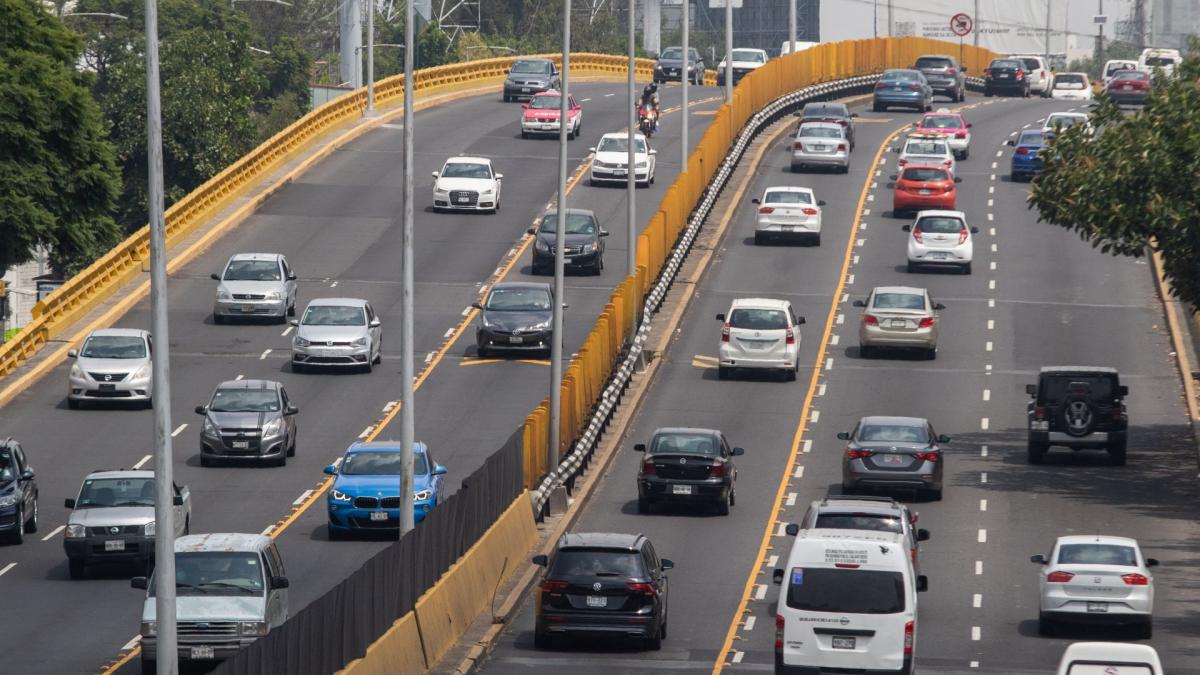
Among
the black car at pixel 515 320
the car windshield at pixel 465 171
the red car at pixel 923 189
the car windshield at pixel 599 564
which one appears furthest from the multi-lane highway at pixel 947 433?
the car windshield at pixel 465 171

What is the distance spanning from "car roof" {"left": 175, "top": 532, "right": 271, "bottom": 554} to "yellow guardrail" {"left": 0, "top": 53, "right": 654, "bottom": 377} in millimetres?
22571

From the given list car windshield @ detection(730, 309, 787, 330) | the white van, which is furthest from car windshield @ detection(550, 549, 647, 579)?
car windshield @ detection(730, 309, 787, 330)

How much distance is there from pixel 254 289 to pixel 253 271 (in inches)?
27.6

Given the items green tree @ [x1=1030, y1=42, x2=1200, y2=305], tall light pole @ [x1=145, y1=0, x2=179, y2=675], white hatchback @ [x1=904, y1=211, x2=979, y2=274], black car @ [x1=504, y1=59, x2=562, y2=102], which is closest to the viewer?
tall light pole @ [x1=145, y1=0, x2=179, y2=675]

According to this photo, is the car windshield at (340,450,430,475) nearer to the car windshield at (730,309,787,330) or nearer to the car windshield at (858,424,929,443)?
the car windshield at (858,424,929,443)

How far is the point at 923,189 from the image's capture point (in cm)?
6550

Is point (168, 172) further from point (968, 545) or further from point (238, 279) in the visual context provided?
point (968, 545)

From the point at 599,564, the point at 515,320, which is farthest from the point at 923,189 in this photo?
the point at 599,564

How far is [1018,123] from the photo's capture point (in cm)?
9025

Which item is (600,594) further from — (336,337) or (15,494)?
(336,337)

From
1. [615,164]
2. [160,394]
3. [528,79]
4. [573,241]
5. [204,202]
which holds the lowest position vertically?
[573,241]

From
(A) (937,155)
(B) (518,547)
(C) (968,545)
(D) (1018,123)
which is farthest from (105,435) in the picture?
(D) (1018,123)

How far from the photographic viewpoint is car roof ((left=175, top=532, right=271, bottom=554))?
25.8 m

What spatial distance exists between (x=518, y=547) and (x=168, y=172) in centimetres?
5937
